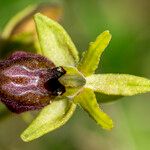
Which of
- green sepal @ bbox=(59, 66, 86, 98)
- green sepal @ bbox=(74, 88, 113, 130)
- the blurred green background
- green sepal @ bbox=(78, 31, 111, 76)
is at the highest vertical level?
green sepal @ bbox=(78, 31, 111, 76)

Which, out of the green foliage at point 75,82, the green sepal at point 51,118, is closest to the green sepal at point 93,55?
the green foliage at point 75,82

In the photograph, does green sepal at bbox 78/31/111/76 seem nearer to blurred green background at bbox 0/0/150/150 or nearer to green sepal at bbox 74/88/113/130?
green sepal at bbox 74/88/113/130

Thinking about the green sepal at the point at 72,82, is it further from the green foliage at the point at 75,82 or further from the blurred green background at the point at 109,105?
the blurred green background at the point at 109,105

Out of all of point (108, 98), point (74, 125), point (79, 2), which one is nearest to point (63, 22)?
point (79, 2)

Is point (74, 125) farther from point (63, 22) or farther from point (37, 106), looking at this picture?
point (37, 106)

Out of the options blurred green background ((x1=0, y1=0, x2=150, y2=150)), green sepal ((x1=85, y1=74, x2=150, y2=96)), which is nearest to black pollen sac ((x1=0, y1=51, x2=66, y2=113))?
green sepal ((x1=85, y1=74, x2=150, y2=96))

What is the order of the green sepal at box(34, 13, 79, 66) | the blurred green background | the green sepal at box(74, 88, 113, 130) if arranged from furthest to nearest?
the blurred green background < the green sepal at box(34, 13, 79, 66) < the green sepal at box(74, 88, 113, 130)
